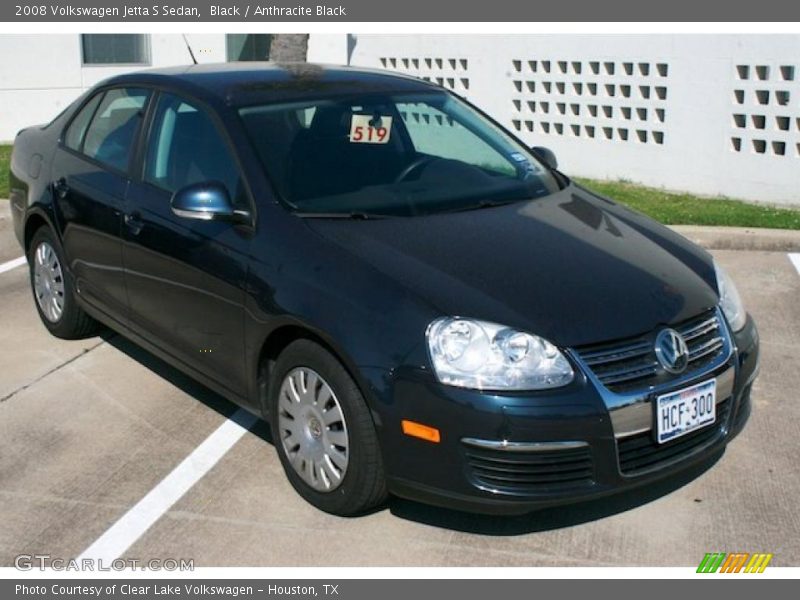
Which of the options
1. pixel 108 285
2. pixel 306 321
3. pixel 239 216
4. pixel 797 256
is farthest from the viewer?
pixel 797 256

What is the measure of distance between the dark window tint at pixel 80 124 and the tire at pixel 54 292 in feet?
1.72

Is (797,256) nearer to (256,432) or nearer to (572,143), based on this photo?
(572,143)

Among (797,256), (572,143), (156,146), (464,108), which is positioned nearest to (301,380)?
(156,146)

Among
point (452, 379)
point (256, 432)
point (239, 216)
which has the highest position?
point (239, 216)

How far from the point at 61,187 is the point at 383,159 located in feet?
6.68

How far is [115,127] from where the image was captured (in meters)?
5.77

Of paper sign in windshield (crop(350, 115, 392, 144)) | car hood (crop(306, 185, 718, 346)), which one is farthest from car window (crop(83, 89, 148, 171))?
car hood (crop(306, 185, 718, 346))

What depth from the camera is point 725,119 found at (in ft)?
32.6

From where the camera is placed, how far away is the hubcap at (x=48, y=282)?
6.29 m

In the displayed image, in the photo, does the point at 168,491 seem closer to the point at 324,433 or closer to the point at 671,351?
the point at 324,433

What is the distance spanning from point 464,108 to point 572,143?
568 centimetres

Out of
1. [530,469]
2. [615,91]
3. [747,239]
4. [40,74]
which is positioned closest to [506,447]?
[530,469]

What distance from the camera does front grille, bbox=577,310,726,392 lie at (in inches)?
154

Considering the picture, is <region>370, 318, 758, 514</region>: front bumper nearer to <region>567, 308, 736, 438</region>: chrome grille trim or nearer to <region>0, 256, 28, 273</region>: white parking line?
<region>567, 308, 736, 438</region>: chrome grille trim
